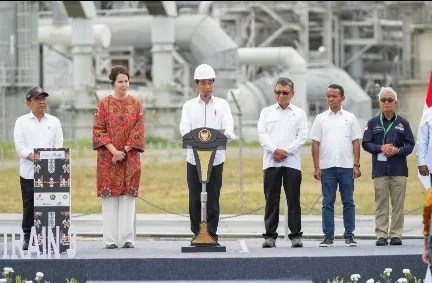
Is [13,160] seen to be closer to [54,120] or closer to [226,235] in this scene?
[226,235]

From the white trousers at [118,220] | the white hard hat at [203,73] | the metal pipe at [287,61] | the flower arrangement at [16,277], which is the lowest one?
the flower arrangement at [16,277]

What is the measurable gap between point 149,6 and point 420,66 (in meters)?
15.8

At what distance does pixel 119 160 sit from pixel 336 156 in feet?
8.14

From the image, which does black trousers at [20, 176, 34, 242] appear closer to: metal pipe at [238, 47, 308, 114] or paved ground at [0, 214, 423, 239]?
paved ground at [0, 214, 423, 239]


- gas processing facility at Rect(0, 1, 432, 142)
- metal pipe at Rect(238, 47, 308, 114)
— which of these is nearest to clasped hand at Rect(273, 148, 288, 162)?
gas processing facility at Rect(0, 1, 432, 142)

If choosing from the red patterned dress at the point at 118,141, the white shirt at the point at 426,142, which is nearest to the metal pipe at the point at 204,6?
the red patterned dress at the point at 118,141

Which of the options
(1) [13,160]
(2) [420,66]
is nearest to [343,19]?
(2) [420,66]

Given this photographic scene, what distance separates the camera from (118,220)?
48.9 feet

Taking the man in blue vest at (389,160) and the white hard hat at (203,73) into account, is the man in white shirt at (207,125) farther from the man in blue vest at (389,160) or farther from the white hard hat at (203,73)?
the man in blue vest at (389,160)

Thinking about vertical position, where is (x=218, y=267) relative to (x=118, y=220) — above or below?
below

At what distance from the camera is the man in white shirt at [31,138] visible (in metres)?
14.9

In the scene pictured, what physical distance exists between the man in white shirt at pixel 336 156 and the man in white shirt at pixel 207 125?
115cm

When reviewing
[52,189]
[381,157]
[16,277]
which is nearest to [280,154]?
[381,157]

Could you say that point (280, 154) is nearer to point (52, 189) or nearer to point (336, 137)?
point (336, 137)
